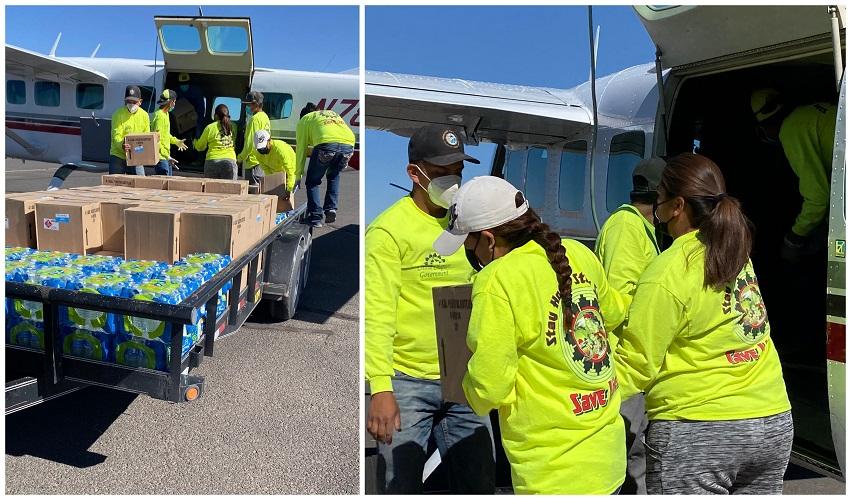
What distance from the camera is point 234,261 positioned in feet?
11.8

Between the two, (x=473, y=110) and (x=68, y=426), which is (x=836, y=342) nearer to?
(x=68, y=426)

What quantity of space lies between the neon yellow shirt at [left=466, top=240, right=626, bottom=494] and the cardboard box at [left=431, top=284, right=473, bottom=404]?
0.80ft

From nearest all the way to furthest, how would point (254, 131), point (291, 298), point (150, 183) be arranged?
point (291, 298)
point (150, 183)
point (254, 131)

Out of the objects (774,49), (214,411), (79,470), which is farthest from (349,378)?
(774,49)

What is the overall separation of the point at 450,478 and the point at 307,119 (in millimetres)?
5543

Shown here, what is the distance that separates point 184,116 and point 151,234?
7109 millimetres

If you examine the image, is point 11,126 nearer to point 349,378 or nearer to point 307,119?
point 307,119

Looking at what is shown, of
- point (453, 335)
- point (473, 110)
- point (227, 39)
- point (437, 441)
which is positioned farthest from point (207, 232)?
point (227, 39)

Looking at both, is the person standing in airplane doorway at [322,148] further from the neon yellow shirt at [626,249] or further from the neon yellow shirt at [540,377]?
the neon yellow shirt at [540,377]

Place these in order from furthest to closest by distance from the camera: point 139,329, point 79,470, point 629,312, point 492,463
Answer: point 79,470
point 139,329
point 492,463
point 629,312

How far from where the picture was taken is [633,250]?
2605 millimetres

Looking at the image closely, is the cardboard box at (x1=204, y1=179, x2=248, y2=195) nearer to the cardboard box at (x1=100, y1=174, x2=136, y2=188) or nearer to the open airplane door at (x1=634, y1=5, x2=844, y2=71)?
the cardboard box at (x1=100, y1=174, x2=136, y2=188)

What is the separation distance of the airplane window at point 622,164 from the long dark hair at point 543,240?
275 cm

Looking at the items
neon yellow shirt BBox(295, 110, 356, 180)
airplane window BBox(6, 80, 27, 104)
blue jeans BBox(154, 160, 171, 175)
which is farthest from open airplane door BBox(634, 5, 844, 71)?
airplane window BBox(6, 80, 27, 104)
